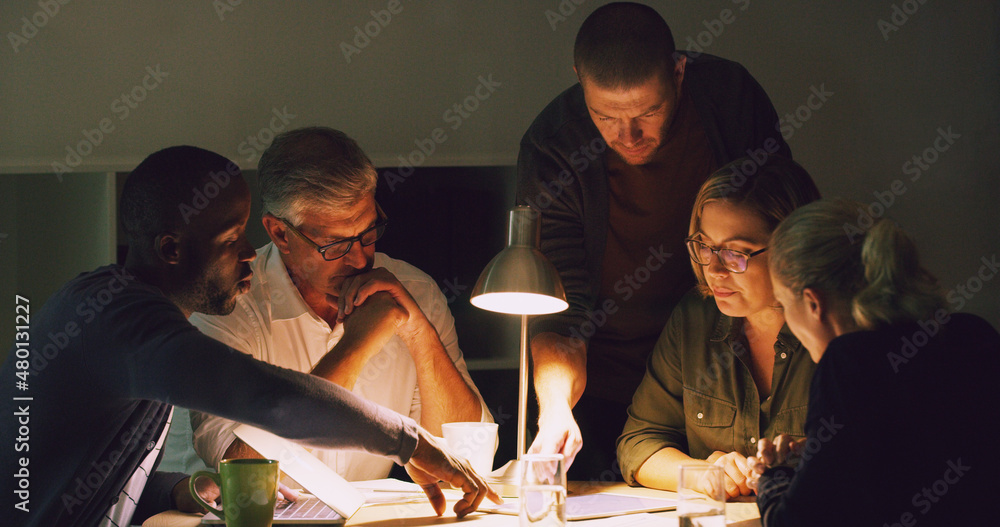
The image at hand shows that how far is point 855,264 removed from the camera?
50.5 inches

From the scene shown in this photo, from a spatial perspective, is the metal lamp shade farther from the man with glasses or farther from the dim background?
the dim background

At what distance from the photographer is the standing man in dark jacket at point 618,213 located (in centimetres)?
225

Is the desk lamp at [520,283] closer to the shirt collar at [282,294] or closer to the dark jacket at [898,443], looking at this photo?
the dark jacket at [898,443]

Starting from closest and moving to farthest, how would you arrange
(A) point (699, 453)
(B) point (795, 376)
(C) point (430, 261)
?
(B) point (795, 376) → (A) point (699, 453) → (C) point (430, 261)

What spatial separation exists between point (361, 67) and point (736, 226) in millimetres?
1810

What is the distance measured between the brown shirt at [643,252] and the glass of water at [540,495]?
3.46 feet

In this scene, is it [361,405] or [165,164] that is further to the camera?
[165,164]

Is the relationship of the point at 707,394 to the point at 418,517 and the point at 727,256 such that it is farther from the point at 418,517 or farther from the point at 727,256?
the point at 418,517

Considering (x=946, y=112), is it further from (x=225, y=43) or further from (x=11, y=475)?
(x=11, y=475)

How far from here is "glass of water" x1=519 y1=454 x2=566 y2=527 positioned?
1.27 m

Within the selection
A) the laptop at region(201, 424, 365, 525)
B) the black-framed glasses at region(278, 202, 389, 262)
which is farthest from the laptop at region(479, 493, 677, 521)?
the black-framed glasses at region(278, 202, 389, 262)

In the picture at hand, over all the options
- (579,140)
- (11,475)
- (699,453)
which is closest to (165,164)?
(11,475)

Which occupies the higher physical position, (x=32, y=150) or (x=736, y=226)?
(x=32, y=150)

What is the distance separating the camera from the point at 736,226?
187cm
